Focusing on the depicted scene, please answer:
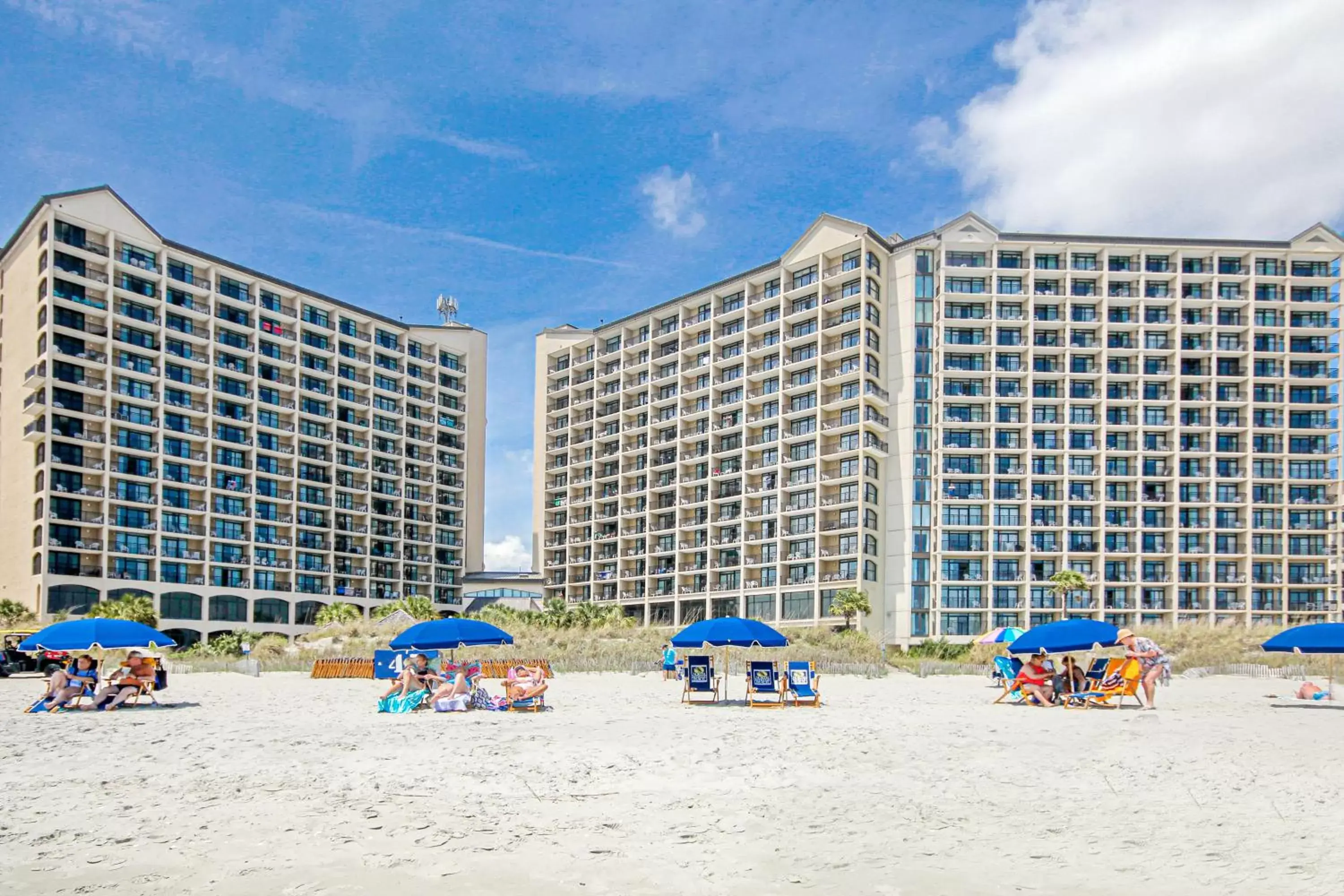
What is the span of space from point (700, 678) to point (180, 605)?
211ft

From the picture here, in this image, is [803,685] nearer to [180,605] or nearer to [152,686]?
[152,686]

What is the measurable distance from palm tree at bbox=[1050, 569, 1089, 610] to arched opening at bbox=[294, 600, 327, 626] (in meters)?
56.4

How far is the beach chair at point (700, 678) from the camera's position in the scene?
80.5 feet

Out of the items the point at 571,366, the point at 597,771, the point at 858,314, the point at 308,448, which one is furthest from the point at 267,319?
the point at 597,771

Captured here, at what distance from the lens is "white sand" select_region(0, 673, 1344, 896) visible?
8.31m

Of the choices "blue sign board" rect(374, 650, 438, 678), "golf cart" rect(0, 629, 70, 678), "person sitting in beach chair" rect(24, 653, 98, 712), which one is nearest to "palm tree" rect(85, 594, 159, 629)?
"golf cart" rect(0, 629, 70, 678)

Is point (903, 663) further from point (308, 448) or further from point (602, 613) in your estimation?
point (308, 448)

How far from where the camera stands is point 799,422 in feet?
263

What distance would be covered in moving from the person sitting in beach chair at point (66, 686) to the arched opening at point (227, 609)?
61.7 m

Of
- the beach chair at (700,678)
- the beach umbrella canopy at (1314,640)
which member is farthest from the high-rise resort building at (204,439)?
the beach umbrella canopy at (1314,640)

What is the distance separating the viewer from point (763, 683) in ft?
77.6

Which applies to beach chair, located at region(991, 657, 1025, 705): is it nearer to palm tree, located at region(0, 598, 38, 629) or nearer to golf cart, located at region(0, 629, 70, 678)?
golf cart, located at region(0, 629, 70, 678)

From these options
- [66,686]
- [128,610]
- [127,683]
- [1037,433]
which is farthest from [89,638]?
[1037,433]

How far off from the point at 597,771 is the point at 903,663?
32.2 metres
